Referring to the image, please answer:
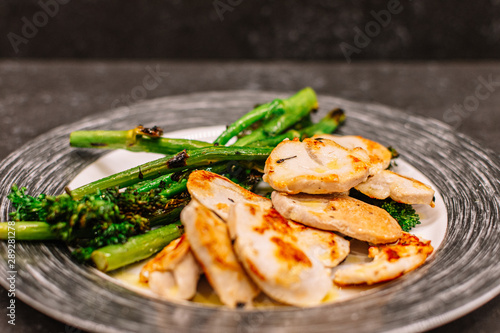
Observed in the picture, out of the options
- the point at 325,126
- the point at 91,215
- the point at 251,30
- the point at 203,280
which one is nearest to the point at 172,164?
the point at 91,215

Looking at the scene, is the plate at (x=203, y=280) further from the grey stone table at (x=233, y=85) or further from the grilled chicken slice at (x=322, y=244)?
the grey stone table at (x=233, y=85)

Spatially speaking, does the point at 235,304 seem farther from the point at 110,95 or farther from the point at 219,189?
the point at 110,95

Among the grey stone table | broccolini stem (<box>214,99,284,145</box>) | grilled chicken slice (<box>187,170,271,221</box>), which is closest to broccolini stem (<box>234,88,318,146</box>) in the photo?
broccolini stem (<box>214,99,284,145</box>)

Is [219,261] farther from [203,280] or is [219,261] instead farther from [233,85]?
[233,85]

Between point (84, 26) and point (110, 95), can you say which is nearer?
point (110, 95)

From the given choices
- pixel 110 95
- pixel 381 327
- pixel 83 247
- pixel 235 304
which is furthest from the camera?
pixel 110 95

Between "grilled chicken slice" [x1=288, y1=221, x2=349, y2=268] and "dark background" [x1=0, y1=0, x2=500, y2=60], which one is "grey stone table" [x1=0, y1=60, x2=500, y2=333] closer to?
"dark background" [x1=0, y1=0, x2=500, y2=60]

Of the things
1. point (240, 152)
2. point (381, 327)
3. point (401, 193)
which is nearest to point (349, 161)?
point (401, 193)

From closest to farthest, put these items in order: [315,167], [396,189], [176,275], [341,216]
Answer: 1. [176,275]
2. [341,216]
3. [315,167]
4. [396,189]
